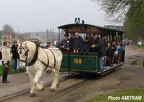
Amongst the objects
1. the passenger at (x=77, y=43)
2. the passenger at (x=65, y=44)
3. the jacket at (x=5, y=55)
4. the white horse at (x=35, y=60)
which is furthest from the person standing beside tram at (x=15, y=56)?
the white horse at (x=35, y=60)

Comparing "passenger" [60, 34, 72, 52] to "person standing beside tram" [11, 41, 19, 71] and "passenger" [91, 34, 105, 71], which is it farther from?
Answer: "person standing beside tram" [11, 41, 19, 71]

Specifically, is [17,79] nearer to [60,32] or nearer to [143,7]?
[60,32]

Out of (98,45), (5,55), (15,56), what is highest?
(98,45)

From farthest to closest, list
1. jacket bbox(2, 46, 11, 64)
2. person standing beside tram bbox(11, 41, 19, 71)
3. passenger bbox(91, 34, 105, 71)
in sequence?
person standing beside tram bbox(11, 41, 19, 71), passenger bbox(91, 34, 105, 71), jacket bbox(2, 46, 11, 64)

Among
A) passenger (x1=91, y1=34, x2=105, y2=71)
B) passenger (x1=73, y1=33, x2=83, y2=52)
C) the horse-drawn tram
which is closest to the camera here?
passenger (x1=91, y1=34, x2=105, y2=71)

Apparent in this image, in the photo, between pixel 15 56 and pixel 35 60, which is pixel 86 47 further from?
pixel 35 60

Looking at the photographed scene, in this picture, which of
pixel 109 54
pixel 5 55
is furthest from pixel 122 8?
pixel 5 55

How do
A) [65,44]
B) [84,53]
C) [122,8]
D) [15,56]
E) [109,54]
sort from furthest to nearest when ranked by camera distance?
[122,8] < [109,54] < [15,56] < [65,44] < [84,53]

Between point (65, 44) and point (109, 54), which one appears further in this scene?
point (109, 54)

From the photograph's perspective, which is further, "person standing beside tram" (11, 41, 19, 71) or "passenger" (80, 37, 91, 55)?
"person standing beside tram" (11, 41, 19, 71)

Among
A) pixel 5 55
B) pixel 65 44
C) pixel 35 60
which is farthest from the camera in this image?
pixel 65 44

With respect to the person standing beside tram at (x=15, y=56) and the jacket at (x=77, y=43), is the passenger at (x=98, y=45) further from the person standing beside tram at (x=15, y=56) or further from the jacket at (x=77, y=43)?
the person standing beside tram at (x=15, y=56)

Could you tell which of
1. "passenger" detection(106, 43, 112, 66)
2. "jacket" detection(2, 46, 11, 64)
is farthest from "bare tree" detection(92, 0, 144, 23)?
"jacket" detection(2, 46, 11, 64)

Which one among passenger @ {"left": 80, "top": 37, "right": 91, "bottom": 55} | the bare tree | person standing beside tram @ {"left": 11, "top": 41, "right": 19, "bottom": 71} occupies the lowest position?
person standing beside tram @ {"left": 11, "top": 41, "right": 19, "bottom": 71}
